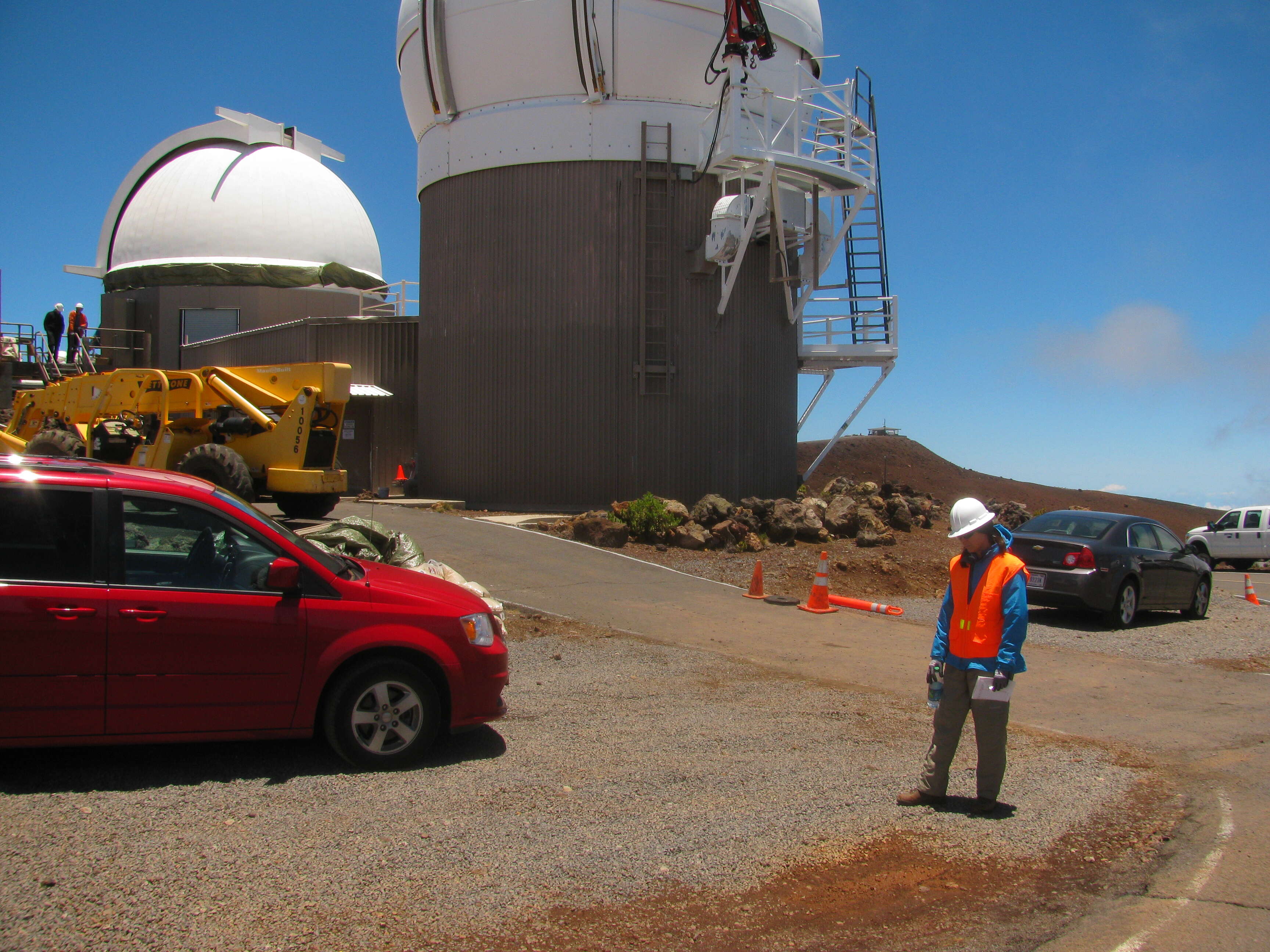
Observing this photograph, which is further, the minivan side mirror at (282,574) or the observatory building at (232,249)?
the observatory building at (232,249)

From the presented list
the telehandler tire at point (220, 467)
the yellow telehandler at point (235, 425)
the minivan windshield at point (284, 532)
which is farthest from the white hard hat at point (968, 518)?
the yellow telehandler at point (235, 425)

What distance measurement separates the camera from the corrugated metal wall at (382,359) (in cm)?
2383

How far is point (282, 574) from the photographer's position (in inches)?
206

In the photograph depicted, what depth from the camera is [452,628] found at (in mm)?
5684

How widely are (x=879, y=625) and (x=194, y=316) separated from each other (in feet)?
89.1

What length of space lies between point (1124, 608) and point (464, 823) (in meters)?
10.2

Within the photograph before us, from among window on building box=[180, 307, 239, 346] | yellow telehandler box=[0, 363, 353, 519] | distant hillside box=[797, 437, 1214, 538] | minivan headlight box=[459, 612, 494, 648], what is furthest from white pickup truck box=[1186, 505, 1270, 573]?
window on building box=[180, 307, 239, 346]

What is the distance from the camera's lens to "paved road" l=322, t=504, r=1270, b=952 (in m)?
4.01

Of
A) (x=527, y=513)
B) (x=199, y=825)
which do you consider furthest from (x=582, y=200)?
(x=199, y=825)

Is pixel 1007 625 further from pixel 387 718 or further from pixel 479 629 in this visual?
pixel 387 718

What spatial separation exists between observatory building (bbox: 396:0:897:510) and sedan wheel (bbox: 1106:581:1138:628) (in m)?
9.91

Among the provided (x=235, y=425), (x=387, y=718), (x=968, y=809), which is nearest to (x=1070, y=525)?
(x=968, y=809)

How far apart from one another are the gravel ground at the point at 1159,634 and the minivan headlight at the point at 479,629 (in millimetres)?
6116

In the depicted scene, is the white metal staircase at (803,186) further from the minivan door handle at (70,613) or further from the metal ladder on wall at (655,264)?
the minivan door handle at (70,613)
